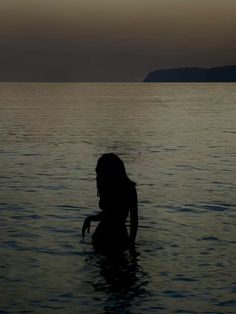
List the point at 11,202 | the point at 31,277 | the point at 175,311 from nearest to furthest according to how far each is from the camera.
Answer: the point at 175,311 → the point at 31,277 → the point at 11,202

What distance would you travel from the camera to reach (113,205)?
12781 mm

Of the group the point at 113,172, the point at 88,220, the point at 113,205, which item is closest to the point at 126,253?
the point at 113,205

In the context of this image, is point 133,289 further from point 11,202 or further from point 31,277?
point 11,202

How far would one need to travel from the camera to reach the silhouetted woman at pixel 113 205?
1225 cm

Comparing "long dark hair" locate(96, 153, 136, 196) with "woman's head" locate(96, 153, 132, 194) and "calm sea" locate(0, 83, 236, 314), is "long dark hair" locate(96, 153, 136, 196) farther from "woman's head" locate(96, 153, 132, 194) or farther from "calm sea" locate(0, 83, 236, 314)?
"calm sea" locate(0, 83, 236, 314)

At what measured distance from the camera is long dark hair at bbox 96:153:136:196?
12.2m

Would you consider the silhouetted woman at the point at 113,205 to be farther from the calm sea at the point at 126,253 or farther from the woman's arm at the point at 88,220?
the calm sea at the point at 126,253

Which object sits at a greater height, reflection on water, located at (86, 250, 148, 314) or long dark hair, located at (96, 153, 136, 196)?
long dark hair, located at (96, 153, 136, 196)

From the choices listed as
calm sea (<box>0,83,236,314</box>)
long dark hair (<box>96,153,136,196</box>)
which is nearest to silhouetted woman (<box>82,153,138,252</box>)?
long dark hair (<box>96,153,136,196</box>)

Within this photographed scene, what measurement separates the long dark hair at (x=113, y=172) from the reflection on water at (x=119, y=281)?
1436 millimetres

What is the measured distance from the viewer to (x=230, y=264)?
12.8m

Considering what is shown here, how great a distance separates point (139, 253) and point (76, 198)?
755cm

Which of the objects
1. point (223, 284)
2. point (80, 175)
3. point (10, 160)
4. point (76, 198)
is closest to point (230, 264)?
point (223, 284)

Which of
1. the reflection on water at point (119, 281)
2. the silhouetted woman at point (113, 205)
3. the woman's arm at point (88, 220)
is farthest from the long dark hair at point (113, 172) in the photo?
the reflection on water at point (119, 281)
